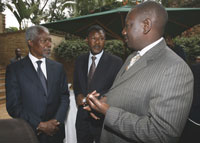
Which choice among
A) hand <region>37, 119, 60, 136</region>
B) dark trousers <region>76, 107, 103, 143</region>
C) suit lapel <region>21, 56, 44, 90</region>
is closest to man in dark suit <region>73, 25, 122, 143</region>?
dark trousers <region>76, 107, 103, 143</region>

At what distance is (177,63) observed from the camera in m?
0.98

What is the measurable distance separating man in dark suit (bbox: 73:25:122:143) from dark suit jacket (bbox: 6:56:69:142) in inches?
15.5

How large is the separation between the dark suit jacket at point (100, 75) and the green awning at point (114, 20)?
4.54 feet

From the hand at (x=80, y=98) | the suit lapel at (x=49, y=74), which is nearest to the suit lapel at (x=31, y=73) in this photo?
the suit lapel at (x=49, y=74)

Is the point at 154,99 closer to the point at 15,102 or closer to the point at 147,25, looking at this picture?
the point at 147,25

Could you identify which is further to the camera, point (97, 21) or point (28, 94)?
point (97, 21)

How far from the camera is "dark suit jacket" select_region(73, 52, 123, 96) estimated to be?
2308mm

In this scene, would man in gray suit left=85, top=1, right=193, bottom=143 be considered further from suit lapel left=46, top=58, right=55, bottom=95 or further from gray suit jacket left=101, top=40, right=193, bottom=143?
suit lapel left=46, top=58, right=55, bottom=95

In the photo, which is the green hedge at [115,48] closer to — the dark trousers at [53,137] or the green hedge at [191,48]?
the green hedge at [191,48]

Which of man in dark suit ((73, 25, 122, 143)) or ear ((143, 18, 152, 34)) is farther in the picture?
man in dark suit ((73, 25, 122, 143))

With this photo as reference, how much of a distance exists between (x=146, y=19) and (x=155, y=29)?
0.34 ft

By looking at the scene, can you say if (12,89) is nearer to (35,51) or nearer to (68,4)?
(35,51)

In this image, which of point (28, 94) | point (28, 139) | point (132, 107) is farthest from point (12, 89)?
point (132, 107)

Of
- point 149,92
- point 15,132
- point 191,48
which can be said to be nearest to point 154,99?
point 149,92
